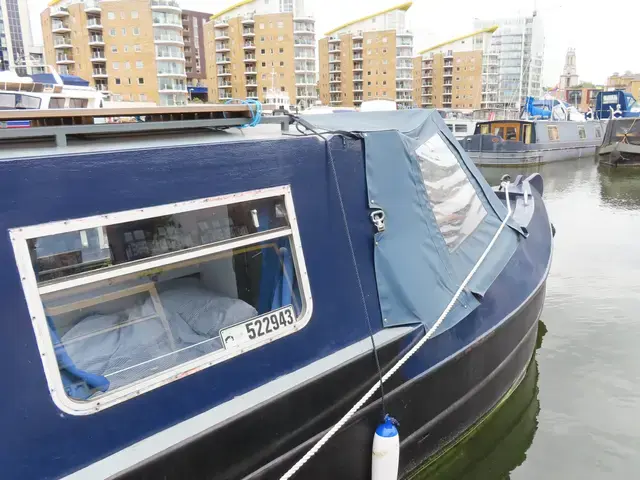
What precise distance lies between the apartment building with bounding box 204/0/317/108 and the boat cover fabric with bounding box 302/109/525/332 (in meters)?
63.8

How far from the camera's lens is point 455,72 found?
301 feet

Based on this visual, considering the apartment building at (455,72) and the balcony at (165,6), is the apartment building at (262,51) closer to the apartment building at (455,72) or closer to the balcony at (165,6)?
the balcony at (165,6)

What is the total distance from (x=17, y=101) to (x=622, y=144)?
2374 centimetres

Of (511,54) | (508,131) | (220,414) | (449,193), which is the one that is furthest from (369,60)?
(220,414)

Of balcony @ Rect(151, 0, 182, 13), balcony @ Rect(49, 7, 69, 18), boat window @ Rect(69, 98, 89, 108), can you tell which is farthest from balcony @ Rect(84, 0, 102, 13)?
boat window @ Rect(69, 98, 89, 108)

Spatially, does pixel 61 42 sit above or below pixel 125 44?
above

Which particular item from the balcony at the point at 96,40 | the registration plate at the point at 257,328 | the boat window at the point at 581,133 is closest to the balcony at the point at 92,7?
the balcony at the point at 96,40

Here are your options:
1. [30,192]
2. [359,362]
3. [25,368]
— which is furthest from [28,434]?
[359,362]

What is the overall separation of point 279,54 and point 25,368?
70.7 metres

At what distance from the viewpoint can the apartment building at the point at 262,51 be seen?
222 feet

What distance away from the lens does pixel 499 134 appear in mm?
24484

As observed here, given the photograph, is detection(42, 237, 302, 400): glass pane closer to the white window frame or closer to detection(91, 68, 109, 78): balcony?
the white window frame

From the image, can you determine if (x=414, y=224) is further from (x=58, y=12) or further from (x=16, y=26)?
(x=16, y=26)

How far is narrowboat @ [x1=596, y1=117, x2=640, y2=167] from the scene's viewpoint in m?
22.6
